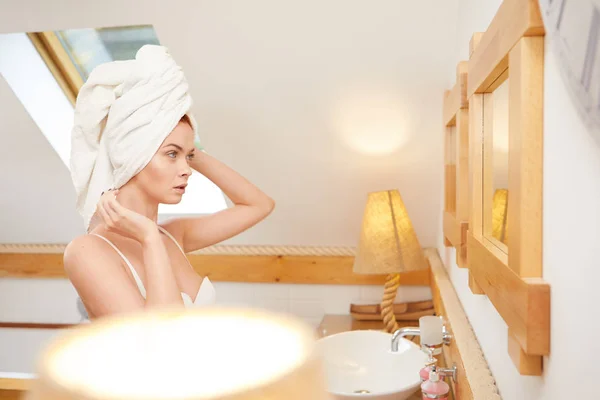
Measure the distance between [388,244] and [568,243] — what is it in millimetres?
1929

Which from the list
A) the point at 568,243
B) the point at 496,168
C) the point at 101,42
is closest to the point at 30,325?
the point at 101,42

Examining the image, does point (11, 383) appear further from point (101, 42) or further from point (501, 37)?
point (501, 37)

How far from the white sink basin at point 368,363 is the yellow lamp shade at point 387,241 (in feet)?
1.55

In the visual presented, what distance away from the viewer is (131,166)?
1.54 metres

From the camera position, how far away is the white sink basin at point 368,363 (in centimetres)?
183

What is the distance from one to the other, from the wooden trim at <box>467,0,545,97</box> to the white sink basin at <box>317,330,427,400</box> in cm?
99

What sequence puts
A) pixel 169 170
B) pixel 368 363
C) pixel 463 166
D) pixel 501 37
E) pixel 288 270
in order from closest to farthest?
pixel 501 37 → pixel 463 166 → pixel 169 170 → pixel 368 363 → pixel 288 270

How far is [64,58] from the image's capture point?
118 inches

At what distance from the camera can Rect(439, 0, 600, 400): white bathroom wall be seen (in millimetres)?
516

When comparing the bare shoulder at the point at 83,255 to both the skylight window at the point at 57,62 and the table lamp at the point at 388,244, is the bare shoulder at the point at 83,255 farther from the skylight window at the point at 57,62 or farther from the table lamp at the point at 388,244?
the skylight window at the point at 57,62

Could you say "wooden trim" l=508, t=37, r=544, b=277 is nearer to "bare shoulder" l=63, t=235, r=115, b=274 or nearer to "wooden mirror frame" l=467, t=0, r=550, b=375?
"wooden mirror frame" l=467, t=0, r=550, b=375

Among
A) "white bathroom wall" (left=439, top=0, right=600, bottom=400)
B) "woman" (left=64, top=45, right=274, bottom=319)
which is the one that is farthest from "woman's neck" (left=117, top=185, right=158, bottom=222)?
"white bathroom wall" (left=439, top=0, right=600, bottom=400)

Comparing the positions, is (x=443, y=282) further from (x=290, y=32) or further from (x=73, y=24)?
(x=73, y=24)

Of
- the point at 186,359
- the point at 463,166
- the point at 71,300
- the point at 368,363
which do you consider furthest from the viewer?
the point at 71,300
